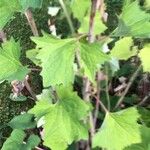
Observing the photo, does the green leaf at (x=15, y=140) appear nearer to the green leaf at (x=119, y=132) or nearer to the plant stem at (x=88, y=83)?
the plant stem at (x=88, y=83)

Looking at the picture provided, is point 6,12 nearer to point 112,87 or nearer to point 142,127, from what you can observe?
point 142,127

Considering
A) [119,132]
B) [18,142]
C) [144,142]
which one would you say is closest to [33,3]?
[119,132]

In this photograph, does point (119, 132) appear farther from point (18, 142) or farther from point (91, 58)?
point (18, 142)

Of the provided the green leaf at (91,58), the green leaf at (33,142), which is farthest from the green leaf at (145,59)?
the green leaf at (33,142)

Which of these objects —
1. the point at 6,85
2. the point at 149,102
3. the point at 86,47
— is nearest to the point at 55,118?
the point at 86,47

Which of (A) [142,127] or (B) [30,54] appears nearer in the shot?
(A) [142,127]

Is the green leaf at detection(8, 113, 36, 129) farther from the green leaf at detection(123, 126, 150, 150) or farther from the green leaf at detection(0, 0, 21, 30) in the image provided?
the green leaf at detection(0, 0, 21, 30)
